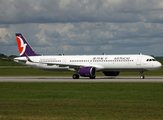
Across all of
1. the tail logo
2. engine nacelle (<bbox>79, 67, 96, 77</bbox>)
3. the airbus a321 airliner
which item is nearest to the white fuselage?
the airbus a321 airliner

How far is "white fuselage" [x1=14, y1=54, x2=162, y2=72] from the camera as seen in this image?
4981cm

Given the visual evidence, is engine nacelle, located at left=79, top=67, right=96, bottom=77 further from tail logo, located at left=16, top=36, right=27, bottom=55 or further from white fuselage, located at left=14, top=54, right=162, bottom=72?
tail logo, located at left=16, top=36, right=27, bottom=55

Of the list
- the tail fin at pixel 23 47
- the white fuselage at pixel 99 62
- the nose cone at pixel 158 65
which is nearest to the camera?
the nose cone at pixel 158 65

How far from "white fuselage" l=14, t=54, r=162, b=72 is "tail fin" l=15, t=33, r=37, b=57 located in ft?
5.23

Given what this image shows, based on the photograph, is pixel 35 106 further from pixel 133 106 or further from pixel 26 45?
pixel 26 45

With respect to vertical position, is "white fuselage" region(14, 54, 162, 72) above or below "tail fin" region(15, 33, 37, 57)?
below

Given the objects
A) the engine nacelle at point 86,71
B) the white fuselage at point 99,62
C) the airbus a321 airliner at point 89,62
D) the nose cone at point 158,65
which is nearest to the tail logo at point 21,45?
the airbus a321 airliner at point 89,62

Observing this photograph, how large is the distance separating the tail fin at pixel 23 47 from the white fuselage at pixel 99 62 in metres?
1.59

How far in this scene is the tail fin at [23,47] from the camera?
59.8m

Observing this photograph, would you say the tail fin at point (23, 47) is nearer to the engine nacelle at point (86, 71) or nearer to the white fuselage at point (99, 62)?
the white fuselage at point (99, 62)

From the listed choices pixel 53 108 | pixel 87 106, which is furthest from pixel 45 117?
pixel 87 106

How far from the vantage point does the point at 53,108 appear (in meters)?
17.4

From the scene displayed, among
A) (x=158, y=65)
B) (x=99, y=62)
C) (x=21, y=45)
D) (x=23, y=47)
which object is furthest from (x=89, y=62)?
(x=21, y=45)

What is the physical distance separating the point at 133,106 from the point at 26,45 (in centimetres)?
4479
